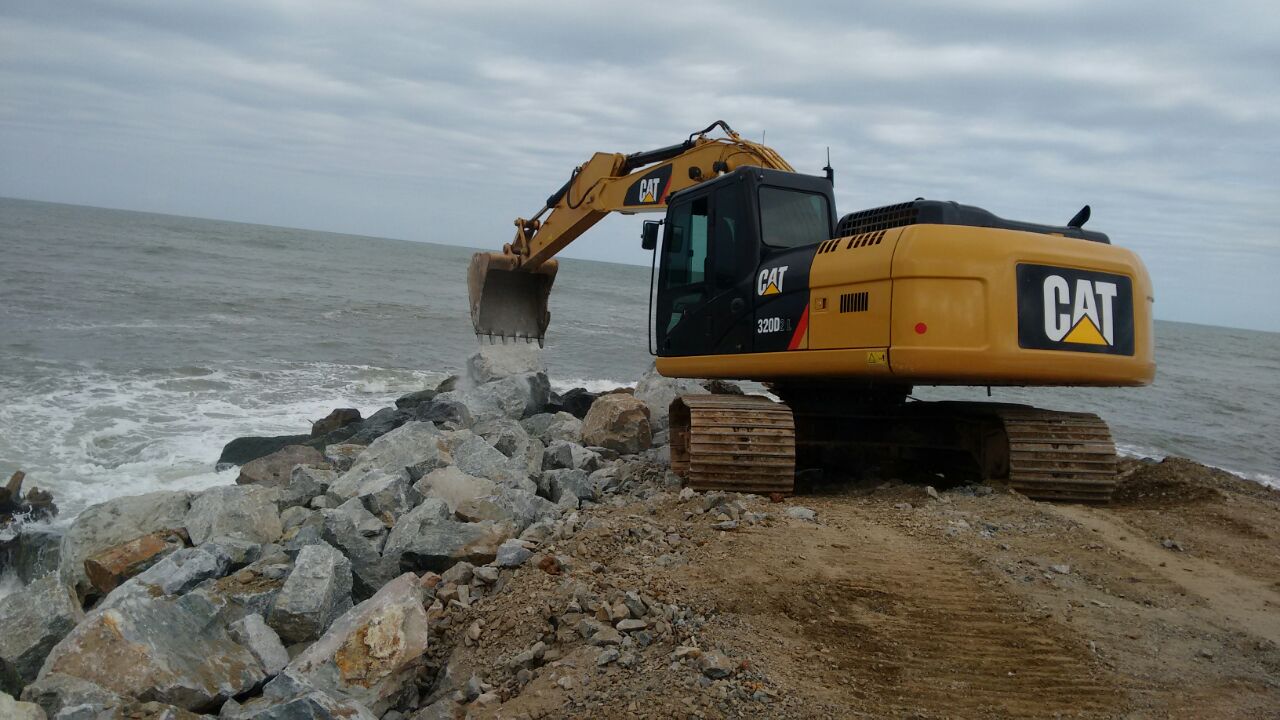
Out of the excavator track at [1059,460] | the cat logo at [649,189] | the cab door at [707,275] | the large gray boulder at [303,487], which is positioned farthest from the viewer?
the cat logo at [649,189]

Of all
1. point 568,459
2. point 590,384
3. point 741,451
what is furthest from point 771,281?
point 590,384

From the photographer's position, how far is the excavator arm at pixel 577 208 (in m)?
8.74

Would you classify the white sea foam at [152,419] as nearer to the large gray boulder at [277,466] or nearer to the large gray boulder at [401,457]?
the large gray boulder at [277,466]

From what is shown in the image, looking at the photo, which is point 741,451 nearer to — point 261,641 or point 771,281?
point 771,281

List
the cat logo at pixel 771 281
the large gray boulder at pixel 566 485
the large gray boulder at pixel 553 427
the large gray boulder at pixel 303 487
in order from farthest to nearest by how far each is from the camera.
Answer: the large gray boulder at pixel 553 427
the large gray boulder at pixel 303 487
the large gray boulder at pixel 566 485
the cat logo at pixel 771 281

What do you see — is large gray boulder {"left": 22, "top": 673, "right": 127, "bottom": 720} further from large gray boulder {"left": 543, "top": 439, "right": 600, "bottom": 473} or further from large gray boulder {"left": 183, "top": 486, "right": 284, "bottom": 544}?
large gray boulder {"left": 543, "top": 439, "right": 600, "bottom": 473}

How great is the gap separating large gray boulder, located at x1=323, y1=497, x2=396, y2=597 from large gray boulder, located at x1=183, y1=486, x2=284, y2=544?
0.43 m

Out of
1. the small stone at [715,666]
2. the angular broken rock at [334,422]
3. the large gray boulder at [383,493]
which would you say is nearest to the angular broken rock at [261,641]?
the large gray boulder at [383,493]

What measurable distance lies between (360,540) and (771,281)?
325 centimetres

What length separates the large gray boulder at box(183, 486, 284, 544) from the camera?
6.60 metres

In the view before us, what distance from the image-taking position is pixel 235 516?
6660 millimetres

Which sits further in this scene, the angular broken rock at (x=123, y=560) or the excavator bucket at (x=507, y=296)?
the excavator bucket at (x=507, y=296)

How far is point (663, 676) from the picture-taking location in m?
3.59

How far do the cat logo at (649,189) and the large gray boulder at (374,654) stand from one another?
226 inches
